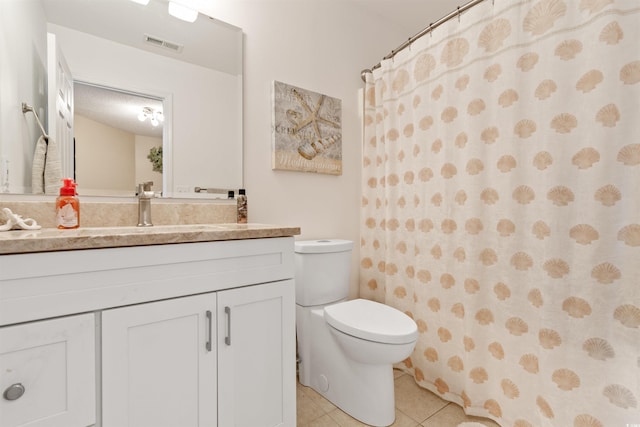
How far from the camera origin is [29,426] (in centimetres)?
72

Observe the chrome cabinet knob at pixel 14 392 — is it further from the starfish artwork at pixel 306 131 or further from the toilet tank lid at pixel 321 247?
the starfish artwork at pixel 306 131

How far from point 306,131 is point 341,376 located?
1.39 meters

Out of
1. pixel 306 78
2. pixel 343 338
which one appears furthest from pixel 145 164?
pixel 343 338

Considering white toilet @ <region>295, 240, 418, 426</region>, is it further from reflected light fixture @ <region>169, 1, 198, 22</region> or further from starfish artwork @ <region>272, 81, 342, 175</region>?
reflected light fixture @ <region>169, 1, 198, 22</region>

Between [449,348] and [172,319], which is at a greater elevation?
[172,319]

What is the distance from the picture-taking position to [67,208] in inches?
42.1

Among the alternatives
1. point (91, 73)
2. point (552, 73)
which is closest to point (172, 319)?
point (91, 73)

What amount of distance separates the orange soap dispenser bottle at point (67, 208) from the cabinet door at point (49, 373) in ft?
1.55

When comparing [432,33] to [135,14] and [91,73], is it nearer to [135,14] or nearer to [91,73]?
[135,14]

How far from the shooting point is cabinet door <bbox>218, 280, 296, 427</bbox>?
3.30ft

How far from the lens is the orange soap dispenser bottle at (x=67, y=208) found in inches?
41.9

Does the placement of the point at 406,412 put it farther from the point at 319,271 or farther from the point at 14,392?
the point at 14,392

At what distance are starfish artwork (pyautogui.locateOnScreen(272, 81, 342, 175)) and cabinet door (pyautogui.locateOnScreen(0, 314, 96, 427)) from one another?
1195mm

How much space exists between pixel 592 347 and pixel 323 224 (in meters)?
1.37
